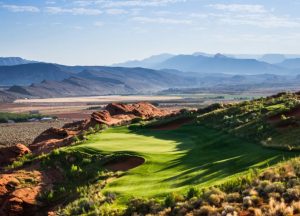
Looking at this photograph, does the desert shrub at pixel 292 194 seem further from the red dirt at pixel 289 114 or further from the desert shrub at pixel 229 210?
the red dirt at pixel 289 114

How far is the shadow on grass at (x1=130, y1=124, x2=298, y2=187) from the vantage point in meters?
20.8

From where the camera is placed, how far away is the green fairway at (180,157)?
20677 mm

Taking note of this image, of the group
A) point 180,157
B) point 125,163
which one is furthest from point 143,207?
point 125,163

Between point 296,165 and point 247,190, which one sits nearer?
point 247,190

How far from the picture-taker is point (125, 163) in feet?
92.9

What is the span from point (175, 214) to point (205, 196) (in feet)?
4.08

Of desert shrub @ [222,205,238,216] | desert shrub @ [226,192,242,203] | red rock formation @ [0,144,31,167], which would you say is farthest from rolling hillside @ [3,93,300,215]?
red rock formation @ [0,144,31,167]

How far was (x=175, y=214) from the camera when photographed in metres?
→ 16.4

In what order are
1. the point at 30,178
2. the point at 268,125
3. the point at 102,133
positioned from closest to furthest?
the point at 30,178, the point at 268,125, the point at 102,133

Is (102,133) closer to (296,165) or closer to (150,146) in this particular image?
(150,146)

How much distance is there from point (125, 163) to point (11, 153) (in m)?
15.8

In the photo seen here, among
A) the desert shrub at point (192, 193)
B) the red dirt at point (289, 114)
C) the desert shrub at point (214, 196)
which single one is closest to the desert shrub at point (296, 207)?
the desert shrub at point (214, 196)

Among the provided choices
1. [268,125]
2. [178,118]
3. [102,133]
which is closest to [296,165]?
[268,125]

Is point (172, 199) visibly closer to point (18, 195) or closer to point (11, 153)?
point (18, 195)
